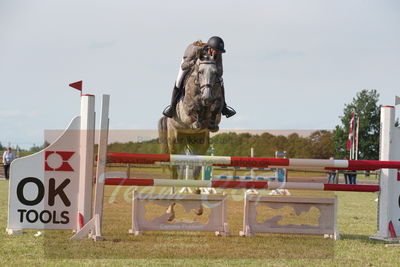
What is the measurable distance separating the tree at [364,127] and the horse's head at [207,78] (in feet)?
90.5

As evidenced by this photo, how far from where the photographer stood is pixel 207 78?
5.65 metres

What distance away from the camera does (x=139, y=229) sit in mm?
4941

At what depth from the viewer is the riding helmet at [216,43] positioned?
226 inches

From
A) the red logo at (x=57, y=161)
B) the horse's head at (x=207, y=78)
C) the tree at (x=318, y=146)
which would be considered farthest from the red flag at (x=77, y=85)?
the tree at (x=318, y=146)

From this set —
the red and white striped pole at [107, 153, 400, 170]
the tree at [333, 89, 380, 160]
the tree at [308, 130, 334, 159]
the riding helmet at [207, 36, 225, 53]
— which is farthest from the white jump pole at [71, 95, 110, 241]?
the tree at [333, 89, 380, 160]

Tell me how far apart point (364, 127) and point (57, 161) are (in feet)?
114

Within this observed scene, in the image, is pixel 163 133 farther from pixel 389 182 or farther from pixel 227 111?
pixel 389 182

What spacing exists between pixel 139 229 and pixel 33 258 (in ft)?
4.38

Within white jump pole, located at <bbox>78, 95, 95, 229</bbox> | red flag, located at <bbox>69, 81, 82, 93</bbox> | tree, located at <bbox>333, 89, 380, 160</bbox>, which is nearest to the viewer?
white jump pole, located at <bbox>78, 95, 95, 229</bbox>

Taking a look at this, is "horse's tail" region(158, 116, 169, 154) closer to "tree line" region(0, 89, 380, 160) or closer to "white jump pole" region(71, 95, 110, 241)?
"tree line" region(0, 89, 380, 160)

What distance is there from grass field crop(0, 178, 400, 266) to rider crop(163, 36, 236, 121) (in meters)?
1.63

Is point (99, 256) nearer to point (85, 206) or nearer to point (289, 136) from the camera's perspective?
point (85, 206)

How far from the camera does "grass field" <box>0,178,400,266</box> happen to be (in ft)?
12.3

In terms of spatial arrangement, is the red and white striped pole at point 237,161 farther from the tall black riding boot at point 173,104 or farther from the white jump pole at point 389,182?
the tall black riding boot at point 173,104
